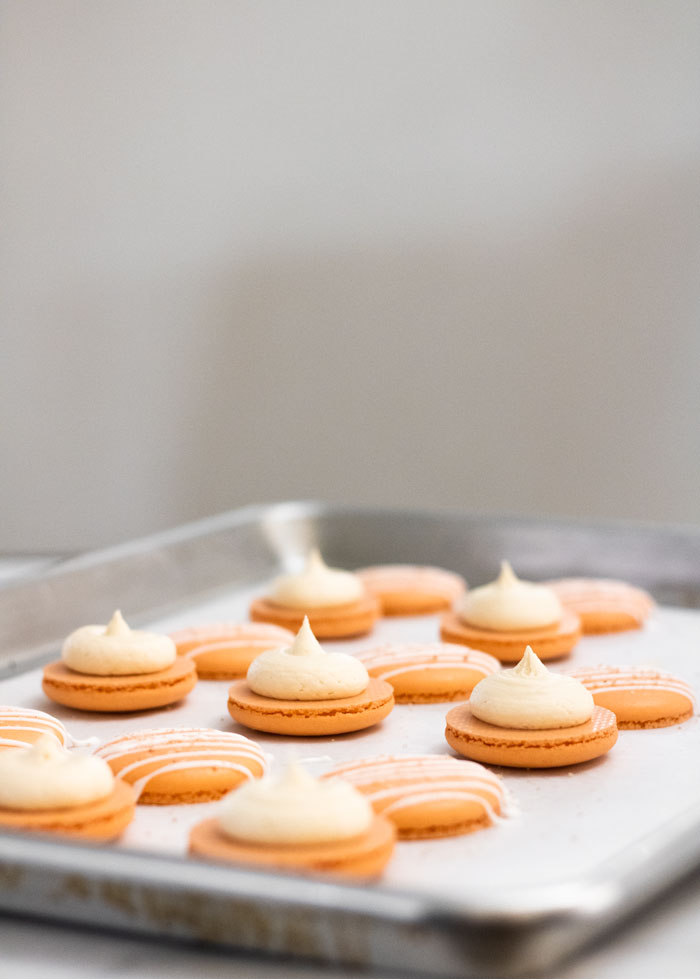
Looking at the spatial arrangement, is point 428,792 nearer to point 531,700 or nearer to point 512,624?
point 531,700

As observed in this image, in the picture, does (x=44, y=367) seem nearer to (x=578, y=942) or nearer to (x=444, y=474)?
(x=444, y=474)

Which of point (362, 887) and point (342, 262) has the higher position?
point (342, 262)

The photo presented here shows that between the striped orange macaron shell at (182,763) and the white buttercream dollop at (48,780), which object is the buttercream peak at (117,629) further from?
the white buttercream dollop at (48,780)

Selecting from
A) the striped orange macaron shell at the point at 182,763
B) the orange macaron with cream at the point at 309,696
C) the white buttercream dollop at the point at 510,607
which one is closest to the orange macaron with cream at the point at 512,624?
the white buttercream dollop at the point at 510,607

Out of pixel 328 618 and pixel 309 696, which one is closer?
pixel 309 696

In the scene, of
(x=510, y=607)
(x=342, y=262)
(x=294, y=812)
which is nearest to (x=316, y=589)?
(x=510, y=607)

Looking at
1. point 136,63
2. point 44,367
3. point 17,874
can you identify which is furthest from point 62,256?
point 17,874
